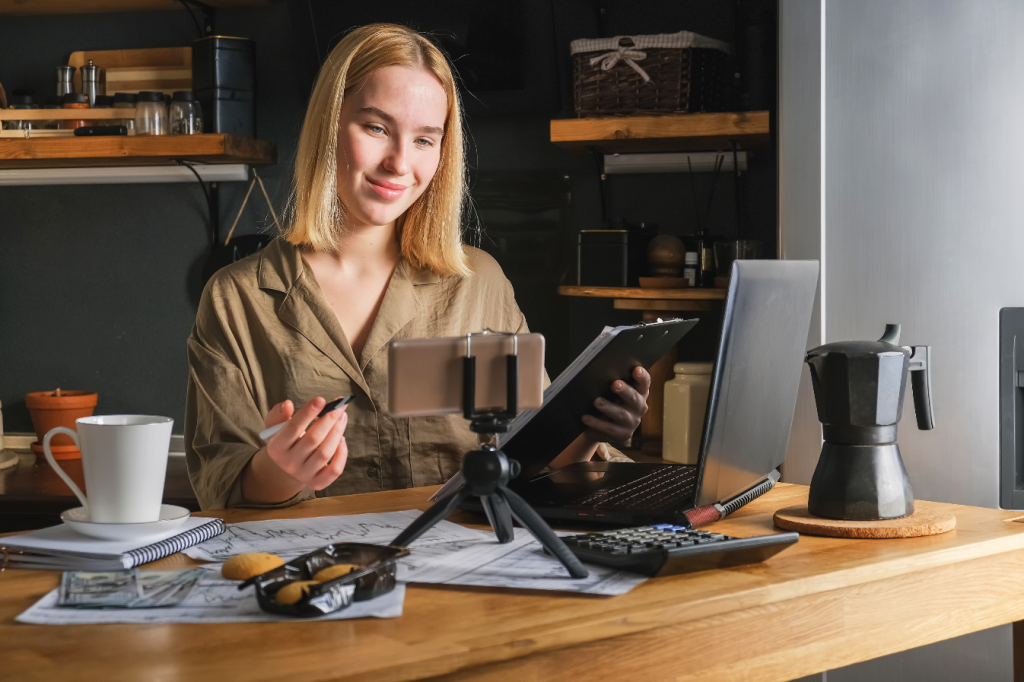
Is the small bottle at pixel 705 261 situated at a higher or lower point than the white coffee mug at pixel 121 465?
higher

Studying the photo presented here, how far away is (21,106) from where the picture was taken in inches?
111

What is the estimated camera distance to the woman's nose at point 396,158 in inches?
59.2

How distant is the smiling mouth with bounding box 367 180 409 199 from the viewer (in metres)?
1.52

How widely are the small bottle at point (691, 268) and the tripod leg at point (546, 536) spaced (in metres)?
1.55

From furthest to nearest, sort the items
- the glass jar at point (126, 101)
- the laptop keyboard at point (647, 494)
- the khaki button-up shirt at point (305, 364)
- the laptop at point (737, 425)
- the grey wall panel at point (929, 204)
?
the glass jar at point (126, 101), the grey wall panel at point (929, 204), the khaki button-up shirt at point (305, 364), the laptop keyboard at point (647, 494), the laptop at point (737, 425)

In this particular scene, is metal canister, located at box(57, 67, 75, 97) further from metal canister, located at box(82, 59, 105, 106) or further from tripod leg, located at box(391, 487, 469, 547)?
tripod leg, located at box(391, 487, 469, 547)

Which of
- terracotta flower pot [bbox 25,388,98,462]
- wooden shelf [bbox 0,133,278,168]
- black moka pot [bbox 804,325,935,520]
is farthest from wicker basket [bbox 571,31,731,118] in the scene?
terracotta flower pot [bbox 25,388,98,462]

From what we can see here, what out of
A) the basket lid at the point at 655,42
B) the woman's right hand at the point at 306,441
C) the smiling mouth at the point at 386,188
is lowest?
the woman's right hand at the point at 306,441

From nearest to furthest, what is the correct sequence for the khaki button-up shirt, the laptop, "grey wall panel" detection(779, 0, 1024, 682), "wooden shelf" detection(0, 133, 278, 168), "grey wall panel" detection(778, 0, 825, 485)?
the laptop → the khaki button-up shirt → "grey wall panel" detection(779, 0, 1024, 682) → "grey wall panel" detection(778, 0, 825, 485) → "wooden shelf" detection(0, 133, 278, 168)

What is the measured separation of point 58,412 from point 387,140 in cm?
181

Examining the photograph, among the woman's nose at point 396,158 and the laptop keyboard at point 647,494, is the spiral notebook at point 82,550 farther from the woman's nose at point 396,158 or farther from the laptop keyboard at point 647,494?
the woman's nose at point 396,158

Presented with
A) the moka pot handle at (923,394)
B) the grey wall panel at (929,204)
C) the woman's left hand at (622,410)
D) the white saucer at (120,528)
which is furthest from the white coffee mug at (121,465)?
the grey wall panel at (929,204)

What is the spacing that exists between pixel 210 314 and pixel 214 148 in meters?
1.20

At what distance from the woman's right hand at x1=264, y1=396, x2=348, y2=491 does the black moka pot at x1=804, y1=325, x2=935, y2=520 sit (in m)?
0.55
